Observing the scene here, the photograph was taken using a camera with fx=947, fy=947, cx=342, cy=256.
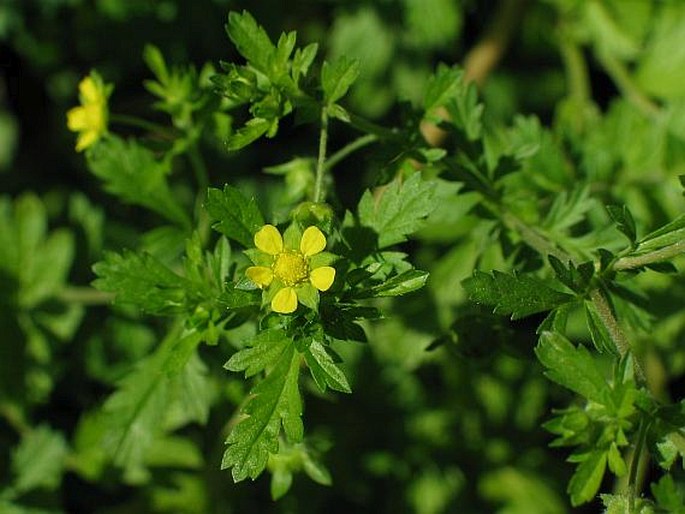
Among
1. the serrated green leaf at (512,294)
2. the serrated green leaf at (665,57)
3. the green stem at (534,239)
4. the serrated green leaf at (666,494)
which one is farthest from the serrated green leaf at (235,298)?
the serrated green leaf at (665,57)

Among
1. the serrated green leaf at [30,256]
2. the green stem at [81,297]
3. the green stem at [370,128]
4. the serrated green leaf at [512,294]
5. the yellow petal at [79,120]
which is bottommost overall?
the green stem at [81,297]

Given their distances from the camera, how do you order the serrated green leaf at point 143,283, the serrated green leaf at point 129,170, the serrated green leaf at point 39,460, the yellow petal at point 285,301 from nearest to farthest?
1. the yellow petal at point 285,301
2. the serrated green leaf at point 143,283
3. the serrated green leaf at point 129,170
4. the serrated green leaf at point 39,460

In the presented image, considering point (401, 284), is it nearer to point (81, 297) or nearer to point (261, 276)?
point (261, 276)

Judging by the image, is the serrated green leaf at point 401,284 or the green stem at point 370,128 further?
the green stem at point 370,128

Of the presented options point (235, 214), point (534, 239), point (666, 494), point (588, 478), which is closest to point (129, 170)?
point (235, 214)

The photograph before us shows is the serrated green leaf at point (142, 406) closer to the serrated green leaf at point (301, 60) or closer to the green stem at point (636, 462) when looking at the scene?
the serrated green leaf at point (301, 60)

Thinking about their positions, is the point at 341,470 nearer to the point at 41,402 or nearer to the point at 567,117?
the point at 41,402

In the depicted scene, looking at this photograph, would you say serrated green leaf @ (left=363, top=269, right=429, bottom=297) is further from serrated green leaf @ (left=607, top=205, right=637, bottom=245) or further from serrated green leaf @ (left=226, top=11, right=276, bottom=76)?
serrated green leaf @ (left=226, top=11, right=276, bottom=76)

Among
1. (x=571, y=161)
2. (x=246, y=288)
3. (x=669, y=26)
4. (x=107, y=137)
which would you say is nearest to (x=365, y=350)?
(x=571, y=161)
